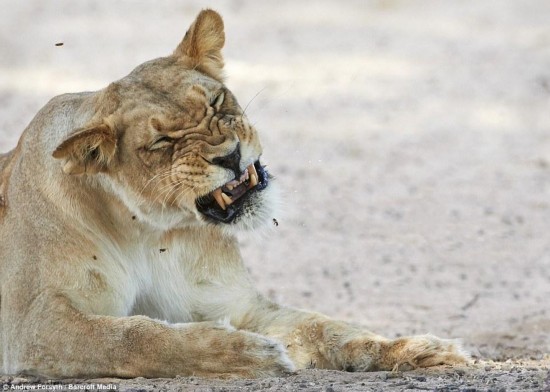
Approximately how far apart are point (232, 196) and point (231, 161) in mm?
169

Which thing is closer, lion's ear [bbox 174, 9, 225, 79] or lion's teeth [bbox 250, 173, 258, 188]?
lion's teeth [bbox 250, 173, 258, 188]

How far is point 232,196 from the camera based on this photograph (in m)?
4.81

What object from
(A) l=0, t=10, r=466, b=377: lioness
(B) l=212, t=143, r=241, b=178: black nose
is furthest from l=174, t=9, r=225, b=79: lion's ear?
(B) l=212, t=143, r=241, b=178: black nose

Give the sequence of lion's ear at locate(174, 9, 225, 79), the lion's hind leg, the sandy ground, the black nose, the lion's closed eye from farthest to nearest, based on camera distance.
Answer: the sandy ground → lion's ear at locate(174, 9, 225, 79) → the lion's hind leg → the lion's closed eye → the black nose

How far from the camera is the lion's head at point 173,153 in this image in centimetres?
470

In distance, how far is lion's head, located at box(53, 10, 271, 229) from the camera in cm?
470

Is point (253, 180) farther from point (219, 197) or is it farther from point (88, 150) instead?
point (88, 150)

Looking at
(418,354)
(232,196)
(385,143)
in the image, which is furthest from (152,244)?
(385,143)

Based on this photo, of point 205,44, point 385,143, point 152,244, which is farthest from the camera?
point 385,143

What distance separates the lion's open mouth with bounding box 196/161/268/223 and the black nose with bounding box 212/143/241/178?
0.05m

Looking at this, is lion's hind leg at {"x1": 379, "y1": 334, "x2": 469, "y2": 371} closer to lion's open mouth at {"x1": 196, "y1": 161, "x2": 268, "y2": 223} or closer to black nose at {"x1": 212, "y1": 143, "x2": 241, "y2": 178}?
lion's open mouth at {"x1": 196, "y1": 161, "x2": 268, "y2": 223}

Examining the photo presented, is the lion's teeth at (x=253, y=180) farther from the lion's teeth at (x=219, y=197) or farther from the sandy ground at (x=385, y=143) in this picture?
the sandy ground at (x=385, y=143)

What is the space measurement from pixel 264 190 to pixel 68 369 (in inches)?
36.3

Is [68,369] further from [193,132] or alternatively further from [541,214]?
[541,214]
